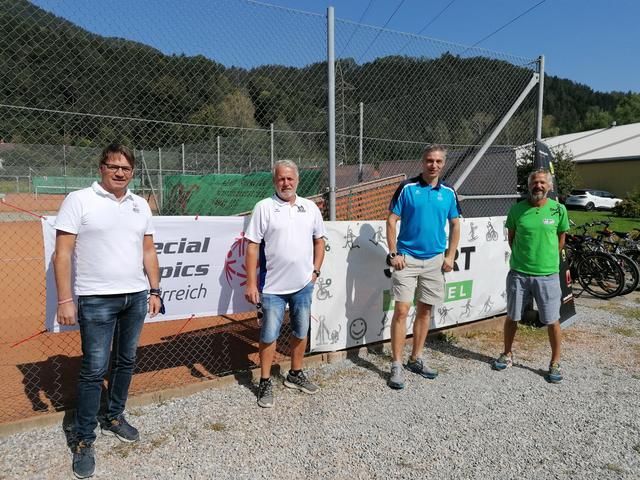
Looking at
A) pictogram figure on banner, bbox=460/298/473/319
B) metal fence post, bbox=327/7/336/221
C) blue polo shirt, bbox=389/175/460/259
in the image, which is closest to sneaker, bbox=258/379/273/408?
blue polo shirt, bbox=389/175/460/259

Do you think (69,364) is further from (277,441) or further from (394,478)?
(394,478)

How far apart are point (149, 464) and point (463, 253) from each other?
3.86 m

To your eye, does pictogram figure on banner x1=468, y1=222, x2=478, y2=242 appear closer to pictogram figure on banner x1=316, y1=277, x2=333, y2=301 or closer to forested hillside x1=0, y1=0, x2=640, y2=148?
forested hillside x1=0, y1=0, x2=640, y2=148

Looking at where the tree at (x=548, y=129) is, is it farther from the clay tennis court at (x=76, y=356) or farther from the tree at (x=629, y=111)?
the clay tennis court at (x=76, y=356)

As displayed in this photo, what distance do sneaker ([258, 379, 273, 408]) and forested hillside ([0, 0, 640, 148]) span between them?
2618mm

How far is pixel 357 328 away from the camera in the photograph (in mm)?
4348

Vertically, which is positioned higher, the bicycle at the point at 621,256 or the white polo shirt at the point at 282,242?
the white polo shirt at the point at 282,242

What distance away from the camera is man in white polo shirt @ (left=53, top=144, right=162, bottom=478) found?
2.47 meters

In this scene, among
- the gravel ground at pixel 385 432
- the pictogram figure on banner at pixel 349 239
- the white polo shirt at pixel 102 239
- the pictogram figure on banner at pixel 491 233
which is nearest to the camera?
the white polo shirt at pixel 102 239

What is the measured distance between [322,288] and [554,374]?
2.22 metres

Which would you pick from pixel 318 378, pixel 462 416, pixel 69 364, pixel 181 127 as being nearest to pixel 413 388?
pixel 462 416

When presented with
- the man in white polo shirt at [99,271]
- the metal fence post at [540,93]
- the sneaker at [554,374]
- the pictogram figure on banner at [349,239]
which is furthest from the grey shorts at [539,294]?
the man in white polo shirt at [99,271]

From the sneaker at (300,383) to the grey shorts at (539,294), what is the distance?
6.57ft

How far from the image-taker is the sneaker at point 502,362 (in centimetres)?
412
